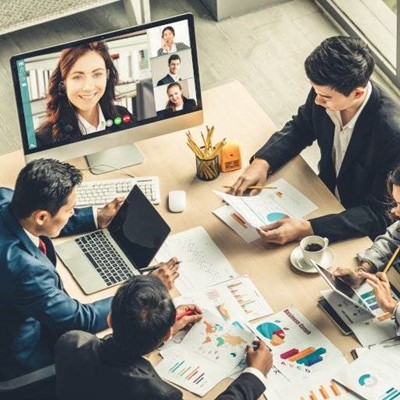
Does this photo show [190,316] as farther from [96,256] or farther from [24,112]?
[24,112]

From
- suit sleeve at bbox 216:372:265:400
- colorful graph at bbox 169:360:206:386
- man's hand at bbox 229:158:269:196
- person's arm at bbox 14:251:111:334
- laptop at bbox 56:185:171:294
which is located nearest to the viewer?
suit sleeve at bbox 216:372:265:400

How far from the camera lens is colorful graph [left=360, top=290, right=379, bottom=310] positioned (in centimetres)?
302

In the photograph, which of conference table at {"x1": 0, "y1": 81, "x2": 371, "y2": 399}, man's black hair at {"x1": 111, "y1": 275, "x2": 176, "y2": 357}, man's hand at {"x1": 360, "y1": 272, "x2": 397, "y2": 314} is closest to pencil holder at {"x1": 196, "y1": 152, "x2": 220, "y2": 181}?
conference table at {"x1": 0, "y1": 81, "x2": 371, "y2": 399}

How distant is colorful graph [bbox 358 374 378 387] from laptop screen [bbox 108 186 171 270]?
78 cm

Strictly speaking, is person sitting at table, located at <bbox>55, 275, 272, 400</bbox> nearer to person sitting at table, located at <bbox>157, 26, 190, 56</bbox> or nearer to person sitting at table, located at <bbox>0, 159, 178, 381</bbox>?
person sitting at table, located at <bbox>0, 159, 178, 381</bbox>

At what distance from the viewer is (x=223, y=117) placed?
3.72 m

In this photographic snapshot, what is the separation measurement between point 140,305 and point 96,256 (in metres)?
0.63

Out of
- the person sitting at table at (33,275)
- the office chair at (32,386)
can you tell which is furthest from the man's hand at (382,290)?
the office chair at (32,386)

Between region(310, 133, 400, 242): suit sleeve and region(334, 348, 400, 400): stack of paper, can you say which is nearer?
region(334, 348, 400, 400): stack of paper

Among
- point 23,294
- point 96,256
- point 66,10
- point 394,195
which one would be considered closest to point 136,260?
point 96,256

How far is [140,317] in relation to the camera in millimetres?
2641

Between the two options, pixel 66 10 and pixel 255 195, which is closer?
pixel 255 195

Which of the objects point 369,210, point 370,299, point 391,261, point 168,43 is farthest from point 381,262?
point 168,43

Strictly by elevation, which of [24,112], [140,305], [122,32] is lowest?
[140,305]
